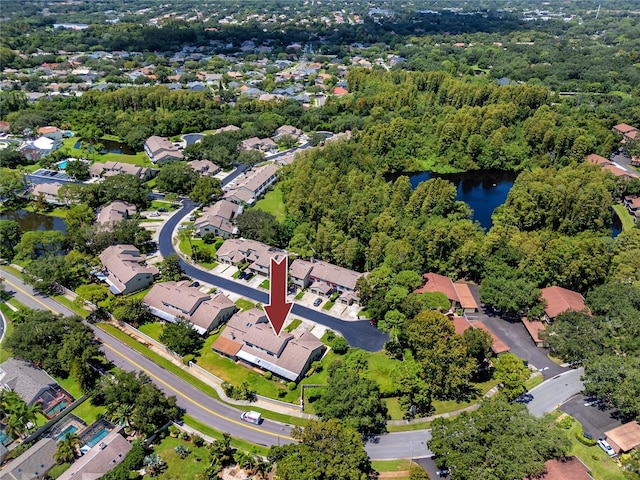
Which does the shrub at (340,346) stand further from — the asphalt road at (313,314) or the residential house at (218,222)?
the residential house at (218,222)

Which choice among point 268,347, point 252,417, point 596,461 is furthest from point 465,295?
point 252,417

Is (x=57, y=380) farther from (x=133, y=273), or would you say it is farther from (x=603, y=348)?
(x=603, y=348)

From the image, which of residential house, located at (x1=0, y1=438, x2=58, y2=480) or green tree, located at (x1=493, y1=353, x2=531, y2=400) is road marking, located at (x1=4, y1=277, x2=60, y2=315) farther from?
green tree, located at (x1=493, y1=353, x2=531, y2=400)

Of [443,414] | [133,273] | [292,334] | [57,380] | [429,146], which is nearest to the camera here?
[443,414]

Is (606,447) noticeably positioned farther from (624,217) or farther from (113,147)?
(113,147)

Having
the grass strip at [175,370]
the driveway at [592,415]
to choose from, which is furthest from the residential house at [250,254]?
the driveway at [592,415]

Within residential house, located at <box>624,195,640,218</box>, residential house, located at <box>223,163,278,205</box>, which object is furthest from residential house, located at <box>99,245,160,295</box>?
residential house, located at <box>624,195,640,218</box>

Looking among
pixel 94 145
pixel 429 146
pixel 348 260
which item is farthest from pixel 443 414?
pixel 94 145
